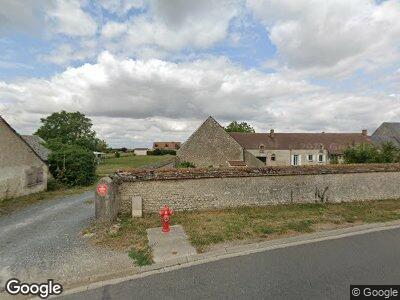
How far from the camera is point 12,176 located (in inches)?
659

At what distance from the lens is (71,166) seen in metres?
23.8

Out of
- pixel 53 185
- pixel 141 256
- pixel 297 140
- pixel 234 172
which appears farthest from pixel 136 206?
pixel 297 140

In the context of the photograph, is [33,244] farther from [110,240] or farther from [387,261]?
[387,261]

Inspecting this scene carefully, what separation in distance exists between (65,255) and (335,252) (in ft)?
22.5

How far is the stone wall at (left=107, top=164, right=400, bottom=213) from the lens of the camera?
456 inches

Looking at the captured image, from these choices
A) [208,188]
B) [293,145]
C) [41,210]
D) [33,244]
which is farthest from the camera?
[293,145]

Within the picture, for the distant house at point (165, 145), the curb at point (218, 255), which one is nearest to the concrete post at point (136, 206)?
the curb at point (218, 255)

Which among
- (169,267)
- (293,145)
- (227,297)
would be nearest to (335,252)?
(227,297)

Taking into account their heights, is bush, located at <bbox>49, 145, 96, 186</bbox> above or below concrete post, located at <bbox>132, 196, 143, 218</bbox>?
above

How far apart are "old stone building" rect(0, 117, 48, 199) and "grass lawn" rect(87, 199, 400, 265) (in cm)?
931

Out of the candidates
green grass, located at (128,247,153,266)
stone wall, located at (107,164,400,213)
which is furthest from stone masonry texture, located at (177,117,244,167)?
green grass, located at (128,247,153,266)

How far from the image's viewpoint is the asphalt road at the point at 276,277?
17.7ft

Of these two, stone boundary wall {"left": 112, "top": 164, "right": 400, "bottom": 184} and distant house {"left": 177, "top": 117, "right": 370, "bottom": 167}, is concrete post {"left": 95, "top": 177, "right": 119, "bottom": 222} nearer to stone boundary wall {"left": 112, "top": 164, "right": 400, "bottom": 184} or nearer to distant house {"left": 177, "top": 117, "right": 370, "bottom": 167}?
stone boundary wall {"left": 112, "top": 164, "right": 400, "bottom": 184}

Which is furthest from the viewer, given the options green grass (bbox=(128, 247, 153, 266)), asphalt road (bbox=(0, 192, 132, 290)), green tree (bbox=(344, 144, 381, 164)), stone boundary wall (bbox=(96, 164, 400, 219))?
green tree (bbox=(344, 144, 381, 164))
